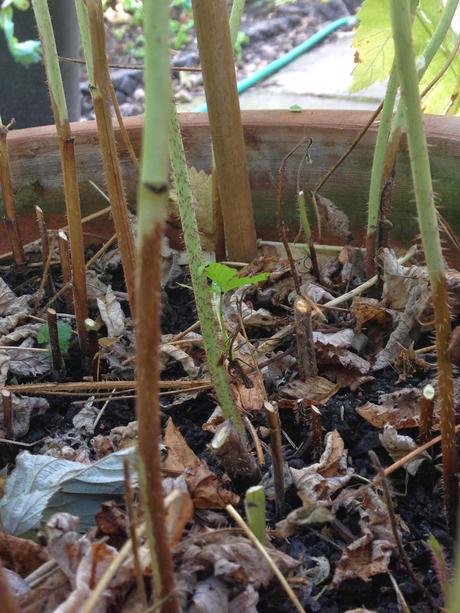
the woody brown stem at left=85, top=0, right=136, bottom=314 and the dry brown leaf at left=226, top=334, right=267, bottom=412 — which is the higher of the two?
the woody brown stem at left=85, top=0, right=136, bottom=314

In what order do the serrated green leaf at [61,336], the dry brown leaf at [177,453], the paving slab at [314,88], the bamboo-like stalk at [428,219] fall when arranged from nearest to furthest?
the bamboo-like stalk at [428,219], the dry brown leaf at [177,453], the serrated green leaf at [61,336], the paving slab at [314,88]

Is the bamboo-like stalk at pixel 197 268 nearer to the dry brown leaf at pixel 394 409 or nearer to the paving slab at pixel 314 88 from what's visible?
the dry brown leaf at pixel 394 409

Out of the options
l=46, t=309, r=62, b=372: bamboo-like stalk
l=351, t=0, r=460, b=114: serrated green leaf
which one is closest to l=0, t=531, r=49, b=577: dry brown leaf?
l=46, t=309, r=62, b=372: bamboo-like stalk

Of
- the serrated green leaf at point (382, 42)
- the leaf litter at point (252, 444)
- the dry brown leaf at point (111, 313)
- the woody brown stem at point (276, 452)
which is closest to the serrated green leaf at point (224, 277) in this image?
the leaf litter at point (252, 444)

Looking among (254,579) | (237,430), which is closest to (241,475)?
(237,430)

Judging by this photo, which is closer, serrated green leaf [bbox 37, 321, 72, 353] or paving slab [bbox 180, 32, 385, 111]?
serrated green leaf [bbox 37, 321, 72, 353]

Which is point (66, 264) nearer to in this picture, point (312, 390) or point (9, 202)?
point (9, 202)

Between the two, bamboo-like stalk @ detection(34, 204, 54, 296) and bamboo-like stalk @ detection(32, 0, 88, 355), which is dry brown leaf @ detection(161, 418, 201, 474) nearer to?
bamboo-like stalk @ detection(32, 0, 88, 355)

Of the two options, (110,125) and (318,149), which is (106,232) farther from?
(110,125)
